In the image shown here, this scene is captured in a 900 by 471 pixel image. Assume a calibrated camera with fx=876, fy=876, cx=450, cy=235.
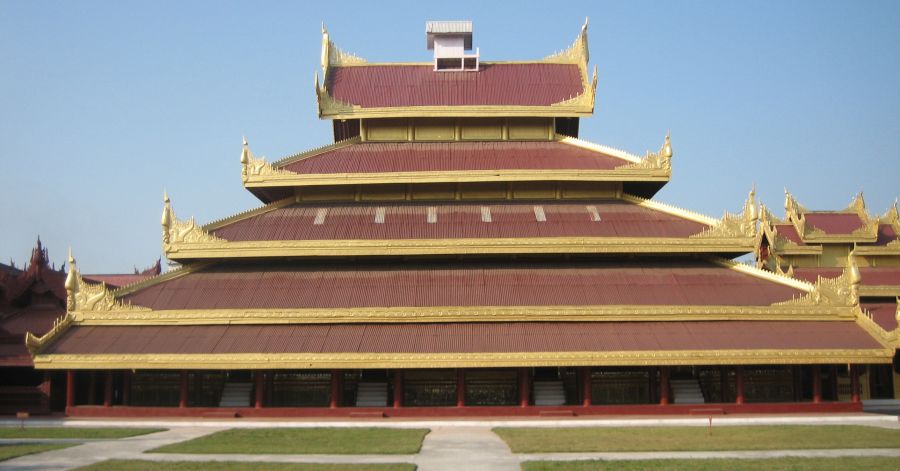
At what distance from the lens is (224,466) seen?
2172 cm

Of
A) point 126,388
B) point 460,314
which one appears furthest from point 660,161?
point 126,388

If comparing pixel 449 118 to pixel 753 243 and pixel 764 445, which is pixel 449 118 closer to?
pixel 753 243

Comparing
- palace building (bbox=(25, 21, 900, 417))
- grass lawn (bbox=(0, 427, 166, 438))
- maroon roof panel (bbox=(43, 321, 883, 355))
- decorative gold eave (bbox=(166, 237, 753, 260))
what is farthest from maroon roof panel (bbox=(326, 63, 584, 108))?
grass lawn (bbox=(0, 427, 166, 438))

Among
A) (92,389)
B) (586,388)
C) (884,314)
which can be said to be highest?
(884,314)

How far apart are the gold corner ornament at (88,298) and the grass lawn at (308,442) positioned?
992cm

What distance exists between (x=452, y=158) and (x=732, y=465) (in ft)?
79.0

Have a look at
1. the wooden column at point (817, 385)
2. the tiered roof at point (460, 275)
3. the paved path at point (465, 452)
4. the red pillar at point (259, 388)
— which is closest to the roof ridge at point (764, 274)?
the tiered roof at point (460, 275)

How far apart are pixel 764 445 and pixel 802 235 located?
3223cm

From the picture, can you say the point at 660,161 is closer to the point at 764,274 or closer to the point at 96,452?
the point at 764,274

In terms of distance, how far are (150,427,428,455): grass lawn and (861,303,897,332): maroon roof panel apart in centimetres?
2594

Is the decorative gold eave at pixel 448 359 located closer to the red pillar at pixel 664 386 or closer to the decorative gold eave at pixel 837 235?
the red pillar at pixel 664 386

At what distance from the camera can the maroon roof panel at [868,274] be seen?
165 feet

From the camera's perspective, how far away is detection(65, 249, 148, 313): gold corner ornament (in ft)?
120

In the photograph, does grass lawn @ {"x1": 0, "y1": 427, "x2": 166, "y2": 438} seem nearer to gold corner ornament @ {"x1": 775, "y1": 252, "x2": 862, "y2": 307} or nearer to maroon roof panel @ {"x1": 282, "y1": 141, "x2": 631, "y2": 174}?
maroon roof panel @ {"x1": 282, "y1": 141, "x2": 631, "y2": 174}
